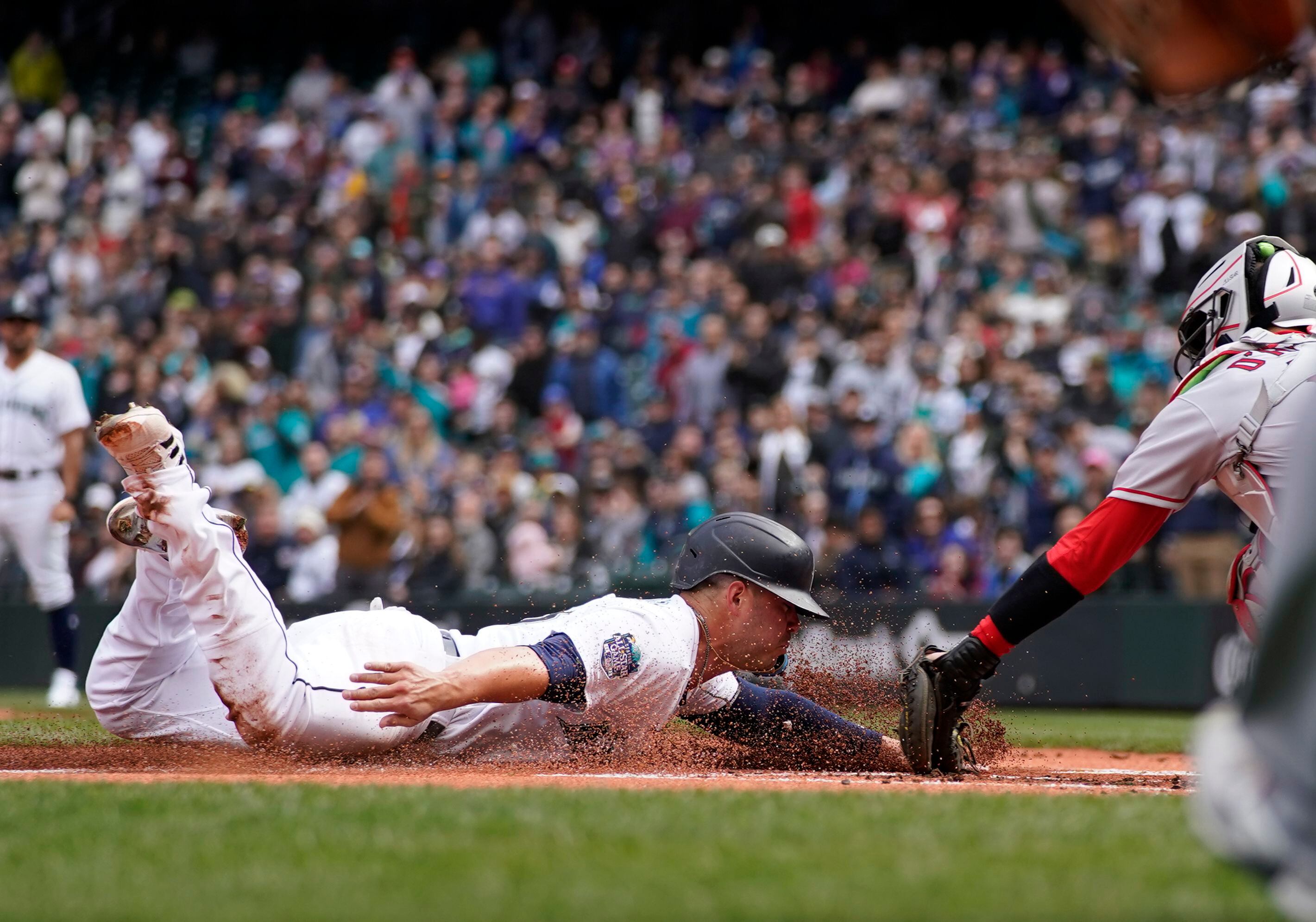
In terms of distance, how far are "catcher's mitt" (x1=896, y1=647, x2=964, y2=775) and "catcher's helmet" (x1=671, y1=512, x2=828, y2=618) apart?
476 millimetres

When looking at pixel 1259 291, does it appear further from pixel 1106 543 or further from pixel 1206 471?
pixel 1106 543

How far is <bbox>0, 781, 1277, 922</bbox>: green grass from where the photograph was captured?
10.1ft

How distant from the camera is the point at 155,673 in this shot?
5793 millimetres

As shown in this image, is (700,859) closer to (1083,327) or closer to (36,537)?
(36,537)

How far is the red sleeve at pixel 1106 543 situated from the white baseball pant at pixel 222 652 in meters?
2.34

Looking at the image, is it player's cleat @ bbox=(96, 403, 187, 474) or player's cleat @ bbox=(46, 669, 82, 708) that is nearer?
player's cleat @ bbox=(96, 403, 187, 474)

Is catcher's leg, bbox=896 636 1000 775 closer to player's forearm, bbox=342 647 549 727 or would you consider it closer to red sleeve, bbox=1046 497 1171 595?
red sleeve, bbox=1046 497 1171 595

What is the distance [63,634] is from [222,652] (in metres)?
4.90

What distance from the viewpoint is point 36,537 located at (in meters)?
9.76

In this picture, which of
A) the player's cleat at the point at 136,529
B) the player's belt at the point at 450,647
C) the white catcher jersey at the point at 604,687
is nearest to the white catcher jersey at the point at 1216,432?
the white catcher jersey at the point at 604,687

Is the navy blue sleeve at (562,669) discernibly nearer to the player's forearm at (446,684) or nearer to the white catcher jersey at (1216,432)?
the player's forearm at (446,684)

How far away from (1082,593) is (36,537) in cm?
687

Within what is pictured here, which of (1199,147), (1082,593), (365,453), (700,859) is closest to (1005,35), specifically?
(1199,147)

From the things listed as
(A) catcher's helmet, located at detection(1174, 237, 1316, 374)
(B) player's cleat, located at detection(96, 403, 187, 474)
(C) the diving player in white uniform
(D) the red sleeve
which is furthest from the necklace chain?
(A) catcher's helmet, located at detection(1174, 237, 1316, 374)
